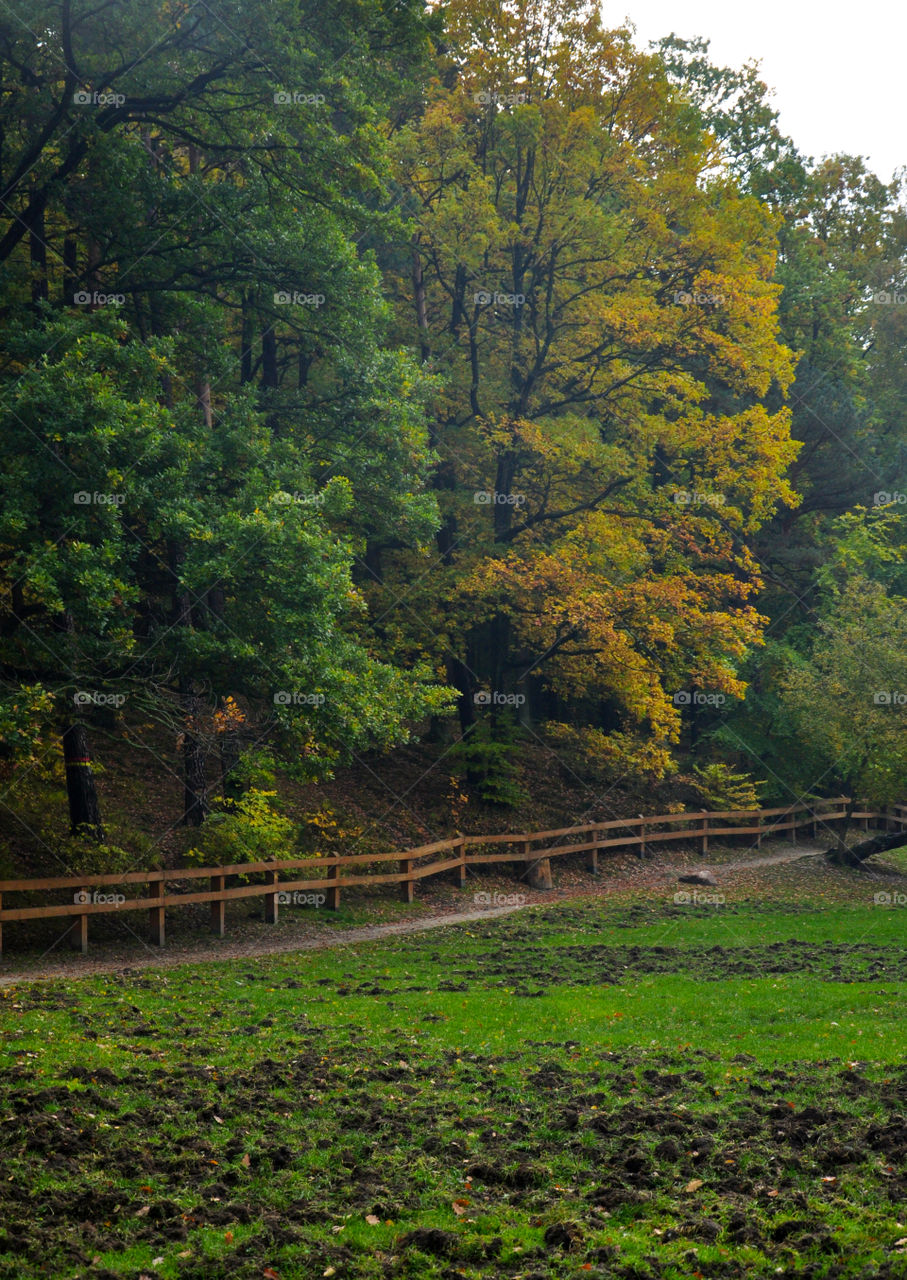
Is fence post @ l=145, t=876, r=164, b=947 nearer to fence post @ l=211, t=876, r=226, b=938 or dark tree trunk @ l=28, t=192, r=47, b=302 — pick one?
fence post @ l=211, t=876, r=226, b=938

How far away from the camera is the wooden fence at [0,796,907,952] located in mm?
14250

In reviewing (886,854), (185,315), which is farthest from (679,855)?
(185,315)

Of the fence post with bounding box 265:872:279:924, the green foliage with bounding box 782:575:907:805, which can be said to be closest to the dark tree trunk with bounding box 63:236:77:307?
the fence post with bounding box 265:872:279:924

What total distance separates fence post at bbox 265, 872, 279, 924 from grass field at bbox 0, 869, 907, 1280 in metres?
4.04

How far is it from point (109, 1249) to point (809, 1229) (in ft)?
11.5

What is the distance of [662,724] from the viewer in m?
24.8

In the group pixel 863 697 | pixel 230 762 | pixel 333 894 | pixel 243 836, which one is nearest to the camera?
pixel 243 836

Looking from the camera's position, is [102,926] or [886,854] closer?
[102,926]

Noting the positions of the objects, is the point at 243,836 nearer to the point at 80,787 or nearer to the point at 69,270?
the point at 80,787

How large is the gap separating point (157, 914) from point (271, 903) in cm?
261

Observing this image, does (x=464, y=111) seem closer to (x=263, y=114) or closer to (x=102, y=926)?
(x=263, y=114)

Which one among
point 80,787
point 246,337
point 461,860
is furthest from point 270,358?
point 461,860

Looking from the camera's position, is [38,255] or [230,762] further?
[230,762]

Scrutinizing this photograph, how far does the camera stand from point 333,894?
1841cm
